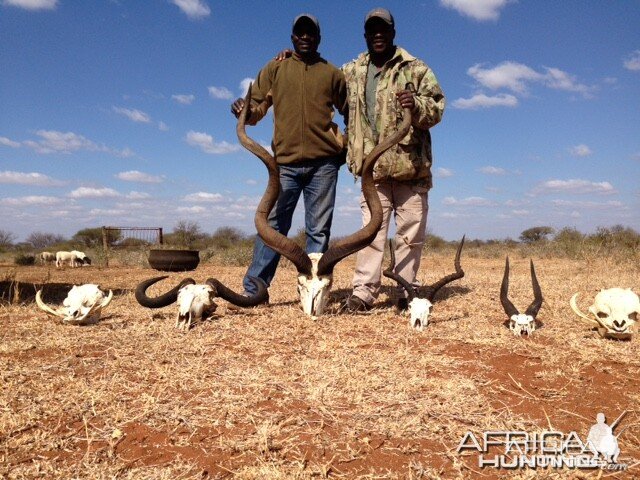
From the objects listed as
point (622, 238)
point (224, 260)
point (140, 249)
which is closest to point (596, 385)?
point (224, 260)

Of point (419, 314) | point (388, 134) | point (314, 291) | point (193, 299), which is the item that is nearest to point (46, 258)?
point (193, 299)

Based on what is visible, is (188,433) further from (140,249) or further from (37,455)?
(140,249)

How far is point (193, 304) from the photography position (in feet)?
13.4

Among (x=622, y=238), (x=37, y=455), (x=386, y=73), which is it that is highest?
(x=386, y=73)

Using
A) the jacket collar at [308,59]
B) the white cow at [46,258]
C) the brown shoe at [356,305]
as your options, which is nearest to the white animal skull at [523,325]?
the brown shoe at [356,305]

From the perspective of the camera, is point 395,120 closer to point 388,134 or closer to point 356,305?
point 388,134

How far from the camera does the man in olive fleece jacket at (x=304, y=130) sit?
17.1 feet

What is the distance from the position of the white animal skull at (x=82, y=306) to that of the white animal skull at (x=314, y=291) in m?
1.73

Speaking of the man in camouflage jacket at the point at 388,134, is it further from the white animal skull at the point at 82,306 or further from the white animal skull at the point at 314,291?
the white animal skull at the point at 82,306

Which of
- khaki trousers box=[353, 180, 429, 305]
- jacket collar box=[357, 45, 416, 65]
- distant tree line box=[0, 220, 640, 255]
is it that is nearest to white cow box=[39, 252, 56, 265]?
distant tree line box=[0, 220, 640, 255]

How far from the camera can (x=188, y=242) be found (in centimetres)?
1994

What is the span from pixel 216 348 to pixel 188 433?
4.13ft

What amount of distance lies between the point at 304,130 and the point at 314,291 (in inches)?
73.7

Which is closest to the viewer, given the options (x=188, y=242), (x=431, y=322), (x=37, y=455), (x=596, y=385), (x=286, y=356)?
(x=37, y=455)
